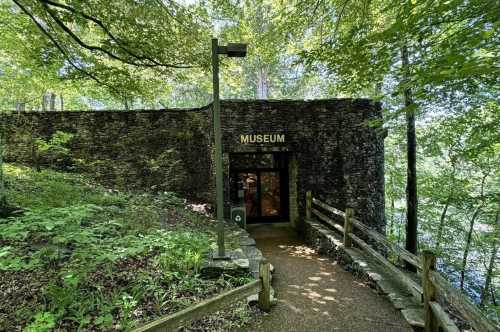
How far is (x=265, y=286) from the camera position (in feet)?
12.2

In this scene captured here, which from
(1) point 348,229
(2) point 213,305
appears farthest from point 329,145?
(2) point 213,305

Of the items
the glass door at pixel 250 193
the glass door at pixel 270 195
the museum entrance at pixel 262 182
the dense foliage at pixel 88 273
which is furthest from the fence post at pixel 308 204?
the dense foliage at pixel 88 273

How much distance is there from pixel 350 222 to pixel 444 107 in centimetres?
420

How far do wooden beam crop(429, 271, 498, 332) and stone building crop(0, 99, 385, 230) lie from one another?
557 centimetres

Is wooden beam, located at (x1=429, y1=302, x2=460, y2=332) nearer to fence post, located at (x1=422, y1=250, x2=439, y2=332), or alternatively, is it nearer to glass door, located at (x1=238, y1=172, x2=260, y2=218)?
fence post, located at (x1=422, y1=250, x2=439, y2=332)

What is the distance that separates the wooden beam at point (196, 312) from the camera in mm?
2313

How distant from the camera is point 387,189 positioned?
642 inches

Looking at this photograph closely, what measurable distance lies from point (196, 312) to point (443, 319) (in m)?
2.58

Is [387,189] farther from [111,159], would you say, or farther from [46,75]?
[46,75]

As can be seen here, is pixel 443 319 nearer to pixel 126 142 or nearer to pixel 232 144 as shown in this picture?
pixel 232 144

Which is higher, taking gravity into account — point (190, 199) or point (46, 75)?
point (46, 75)

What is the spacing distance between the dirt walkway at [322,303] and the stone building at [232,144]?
315 centimetres

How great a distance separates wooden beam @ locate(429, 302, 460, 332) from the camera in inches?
112

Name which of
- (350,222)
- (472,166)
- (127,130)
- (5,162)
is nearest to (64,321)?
(350,222)
